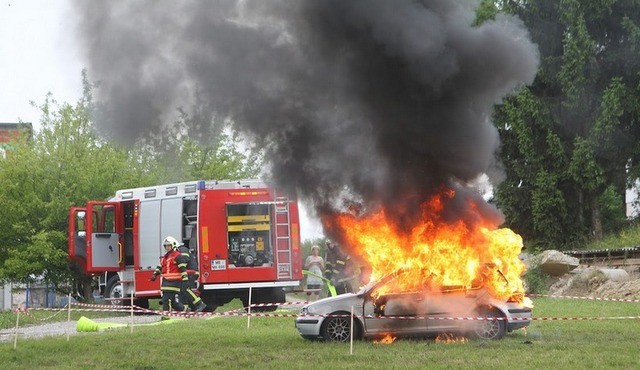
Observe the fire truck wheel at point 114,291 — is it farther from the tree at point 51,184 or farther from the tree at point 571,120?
the tree at point 571,120

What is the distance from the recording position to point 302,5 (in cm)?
1394

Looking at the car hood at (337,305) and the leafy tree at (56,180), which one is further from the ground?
the leafy tree at (56,180)

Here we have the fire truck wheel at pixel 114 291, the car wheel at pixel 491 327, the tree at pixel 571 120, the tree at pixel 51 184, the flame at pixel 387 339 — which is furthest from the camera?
the tree at pixel 571 120

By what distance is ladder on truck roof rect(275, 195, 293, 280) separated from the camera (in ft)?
72.0

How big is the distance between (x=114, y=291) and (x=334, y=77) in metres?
12.5

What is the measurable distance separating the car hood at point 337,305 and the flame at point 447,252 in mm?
620

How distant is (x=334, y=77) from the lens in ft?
46.8

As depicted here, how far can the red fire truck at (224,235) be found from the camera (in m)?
21.8

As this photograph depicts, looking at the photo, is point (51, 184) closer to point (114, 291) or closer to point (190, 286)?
point (114, 291)

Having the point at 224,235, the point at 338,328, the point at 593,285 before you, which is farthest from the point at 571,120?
the point at 338,328

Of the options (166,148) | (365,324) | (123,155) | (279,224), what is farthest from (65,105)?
(365,324)

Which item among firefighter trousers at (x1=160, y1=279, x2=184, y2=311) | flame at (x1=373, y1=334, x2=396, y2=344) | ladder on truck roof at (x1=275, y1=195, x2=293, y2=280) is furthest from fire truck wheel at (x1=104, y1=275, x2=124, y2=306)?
flame at (x1=373, y1=334, x2=396, y2=344)

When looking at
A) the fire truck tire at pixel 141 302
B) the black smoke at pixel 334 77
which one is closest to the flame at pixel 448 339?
the black smoke at pixel 334 77

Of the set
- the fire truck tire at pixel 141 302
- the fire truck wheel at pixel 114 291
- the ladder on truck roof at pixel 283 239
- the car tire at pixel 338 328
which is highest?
the ladder on truck roof at pixel 283 239
